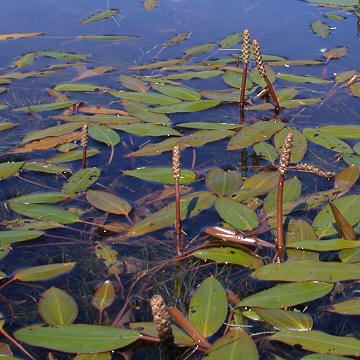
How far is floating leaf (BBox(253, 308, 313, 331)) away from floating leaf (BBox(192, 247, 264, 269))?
0.20 m

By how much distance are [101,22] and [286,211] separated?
2.40 meters

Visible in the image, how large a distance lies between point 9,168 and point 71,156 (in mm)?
234

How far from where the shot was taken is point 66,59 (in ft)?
10.6

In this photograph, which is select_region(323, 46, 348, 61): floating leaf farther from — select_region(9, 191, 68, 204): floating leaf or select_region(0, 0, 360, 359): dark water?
select_region(9, 191, 68, 204): floating leaf

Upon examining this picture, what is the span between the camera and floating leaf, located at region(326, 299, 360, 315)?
1.47 m

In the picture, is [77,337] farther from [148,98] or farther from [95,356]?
[148,98]

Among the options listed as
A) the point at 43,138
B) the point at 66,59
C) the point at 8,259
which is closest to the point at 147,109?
the point at 43,138

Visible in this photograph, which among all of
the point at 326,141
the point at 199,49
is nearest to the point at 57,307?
the point at 326,141

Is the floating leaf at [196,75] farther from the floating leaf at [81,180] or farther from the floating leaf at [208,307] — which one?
the floating leaf at [208,307]

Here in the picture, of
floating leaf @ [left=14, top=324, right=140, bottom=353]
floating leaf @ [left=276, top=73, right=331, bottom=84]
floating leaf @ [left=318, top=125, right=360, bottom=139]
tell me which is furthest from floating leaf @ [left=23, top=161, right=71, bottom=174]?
floating leaf @ [left=276, top=73, right=331, bottom=84]

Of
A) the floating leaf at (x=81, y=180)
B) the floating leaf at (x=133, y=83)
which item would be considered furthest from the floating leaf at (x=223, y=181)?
the floating leaf at (x=133, y=83)

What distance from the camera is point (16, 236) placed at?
178cm

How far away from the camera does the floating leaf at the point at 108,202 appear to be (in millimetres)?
1905

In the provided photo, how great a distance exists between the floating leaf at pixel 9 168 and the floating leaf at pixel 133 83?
83 centimetres
